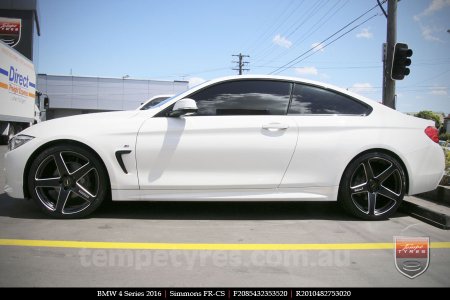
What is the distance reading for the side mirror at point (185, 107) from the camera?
141 inches

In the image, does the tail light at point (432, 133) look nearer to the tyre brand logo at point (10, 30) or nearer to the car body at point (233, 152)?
the car body at point (233, 152)

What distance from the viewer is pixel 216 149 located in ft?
12.1

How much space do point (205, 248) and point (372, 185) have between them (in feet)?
6.68

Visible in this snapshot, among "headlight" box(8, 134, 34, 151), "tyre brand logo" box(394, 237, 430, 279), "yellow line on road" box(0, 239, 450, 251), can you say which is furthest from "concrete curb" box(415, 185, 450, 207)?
"headlight" box(8, 134, 34, 151)

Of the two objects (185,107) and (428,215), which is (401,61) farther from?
(185,107)

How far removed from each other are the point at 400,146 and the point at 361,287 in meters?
2.11

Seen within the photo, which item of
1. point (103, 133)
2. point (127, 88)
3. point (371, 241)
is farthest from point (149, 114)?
point (127, 88)

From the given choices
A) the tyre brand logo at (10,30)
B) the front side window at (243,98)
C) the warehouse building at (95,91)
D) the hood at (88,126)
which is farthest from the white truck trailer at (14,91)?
the warehouse building at (95,91)

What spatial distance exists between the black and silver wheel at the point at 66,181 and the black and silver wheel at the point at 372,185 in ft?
8.44

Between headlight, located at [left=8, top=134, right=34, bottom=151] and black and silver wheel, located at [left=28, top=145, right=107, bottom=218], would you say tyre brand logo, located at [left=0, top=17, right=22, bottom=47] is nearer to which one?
headlight, located at [left=8, top=134, right=34, bottom=151]

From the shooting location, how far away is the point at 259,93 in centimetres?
396

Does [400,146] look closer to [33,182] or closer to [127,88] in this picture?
[33,182]

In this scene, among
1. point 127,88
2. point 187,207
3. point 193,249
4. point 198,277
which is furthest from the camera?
point 127,88

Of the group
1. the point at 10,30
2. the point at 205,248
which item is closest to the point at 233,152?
the point at 205,248
